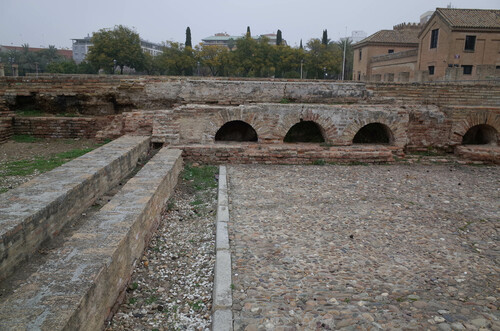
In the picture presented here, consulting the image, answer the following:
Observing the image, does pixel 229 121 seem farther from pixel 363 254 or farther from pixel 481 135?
pixel 481 135

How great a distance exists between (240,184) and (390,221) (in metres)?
2.78

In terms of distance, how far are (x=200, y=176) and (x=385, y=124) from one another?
4.94m

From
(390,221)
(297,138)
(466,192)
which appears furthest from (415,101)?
(390,221)

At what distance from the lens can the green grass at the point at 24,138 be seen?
8906 millimetres

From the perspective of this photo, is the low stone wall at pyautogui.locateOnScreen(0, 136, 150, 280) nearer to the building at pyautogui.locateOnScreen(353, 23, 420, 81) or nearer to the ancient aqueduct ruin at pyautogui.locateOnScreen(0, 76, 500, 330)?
the ancient aqueduct ruin at pyautogui.locateOnScreen(0, 76, 500, 330)

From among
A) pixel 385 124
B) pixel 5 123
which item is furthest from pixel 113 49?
pixel 385 124

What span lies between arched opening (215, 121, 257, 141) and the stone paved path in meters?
3.20

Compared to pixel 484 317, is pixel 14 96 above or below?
above

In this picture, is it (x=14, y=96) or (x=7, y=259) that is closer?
(x=7, y=259)

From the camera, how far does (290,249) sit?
413 cm

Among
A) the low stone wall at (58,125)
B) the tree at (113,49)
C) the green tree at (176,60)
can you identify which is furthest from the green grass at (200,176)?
the green tree at (176,60)

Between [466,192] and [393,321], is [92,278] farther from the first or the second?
[466,192]

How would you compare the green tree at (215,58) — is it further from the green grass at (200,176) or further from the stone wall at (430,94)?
the green grass at (200,176)

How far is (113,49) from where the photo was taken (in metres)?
33.2
